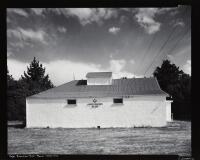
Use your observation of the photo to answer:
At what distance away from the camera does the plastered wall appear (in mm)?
13109

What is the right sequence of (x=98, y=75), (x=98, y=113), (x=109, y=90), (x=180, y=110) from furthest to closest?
(x=180, y=110) < (x=98, y=75) < (x=109, y=90) < (x=98, y=113)

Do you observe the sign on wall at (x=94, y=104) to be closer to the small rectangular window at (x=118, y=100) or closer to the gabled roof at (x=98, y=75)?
the small rectangular window at (x=118, y=100)

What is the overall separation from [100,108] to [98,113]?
1.01 feet

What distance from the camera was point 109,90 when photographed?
13.9 meters

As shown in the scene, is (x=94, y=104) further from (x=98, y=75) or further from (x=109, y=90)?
(x=98, y=75)

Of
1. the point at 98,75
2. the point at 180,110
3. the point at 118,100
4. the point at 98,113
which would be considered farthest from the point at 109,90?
the point at 180,110

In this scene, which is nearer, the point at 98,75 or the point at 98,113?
the point at 98,113

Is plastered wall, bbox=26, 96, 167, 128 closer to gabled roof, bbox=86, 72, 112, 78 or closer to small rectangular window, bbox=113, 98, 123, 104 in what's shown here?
small rectangular window, bbox=113, 98, 123, 104

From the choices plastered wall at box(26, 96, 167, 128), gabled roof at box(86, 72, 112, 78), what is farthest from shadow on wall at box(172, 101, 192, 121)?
gabled roof at box(86, 72, 112, 78)
